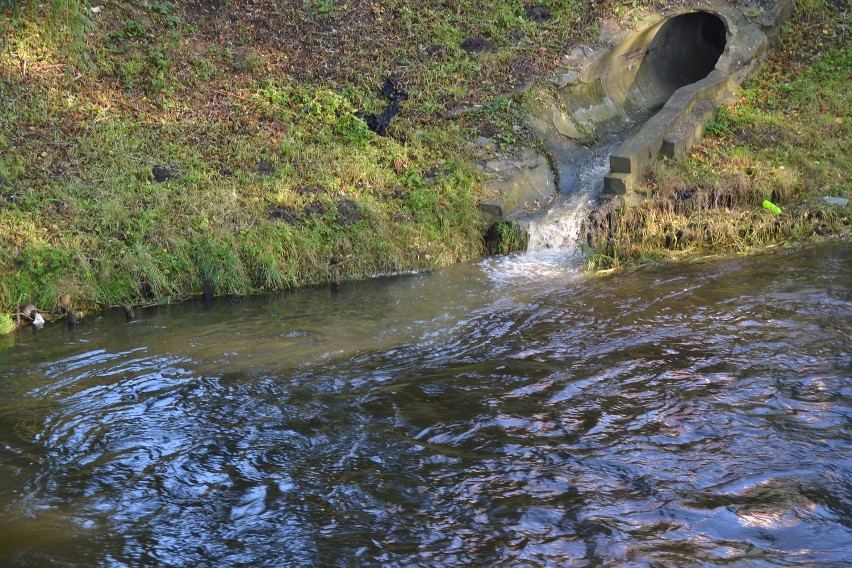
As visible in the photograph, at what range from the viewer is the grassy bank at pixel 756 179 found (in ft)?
38.2

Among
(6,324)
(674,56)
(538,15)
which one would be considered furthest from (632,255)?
(674,56)

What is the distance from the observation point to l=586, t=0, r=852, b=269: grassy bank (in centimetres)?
1166

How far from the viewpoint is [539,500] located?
5.90m

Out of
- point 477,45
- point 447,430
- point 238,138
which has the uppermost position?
point 477,45

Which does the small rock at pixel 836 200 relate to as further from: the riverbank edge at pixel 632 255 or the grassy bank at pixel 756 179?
the riverbank edge at pixel 632 255

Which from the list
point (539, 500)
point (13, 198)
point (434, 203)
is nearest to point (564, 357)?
point (539, 500)

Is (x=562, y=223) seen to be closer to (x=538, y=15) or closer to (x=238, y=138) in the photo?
(x=238, y=138)

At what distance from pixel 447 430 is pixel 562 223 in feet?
19.6

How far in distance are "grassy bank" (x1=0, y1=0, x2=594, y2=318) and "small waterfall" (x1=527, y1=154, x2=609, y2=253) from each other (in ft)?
2.93

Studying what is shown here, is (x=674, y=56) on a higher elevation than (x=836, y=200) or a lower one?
higher

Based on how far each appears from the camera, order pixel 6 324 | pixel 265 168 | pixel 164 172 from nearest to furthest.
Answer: pixel 6 324 < pixel 164 172 < pixel 265 168

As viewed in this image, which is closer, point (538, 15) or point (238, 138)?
point (238, 138)

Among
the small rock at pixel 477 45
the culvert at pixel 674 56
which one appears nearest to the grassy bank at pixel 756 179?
the culvert at pixel 674 56

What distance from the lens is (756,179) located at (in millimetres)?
12617
